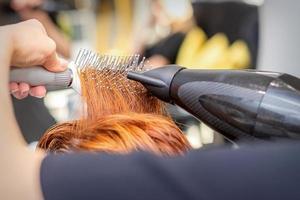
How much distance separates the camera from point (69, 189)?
0.40 m

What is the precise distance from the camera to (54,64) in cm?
71

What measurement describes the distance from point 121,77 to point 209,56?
141 centimetres

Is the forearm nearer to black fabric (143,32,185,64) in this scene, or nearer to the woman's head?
the woman's head

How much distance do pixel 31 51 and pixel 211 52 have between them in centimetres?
163

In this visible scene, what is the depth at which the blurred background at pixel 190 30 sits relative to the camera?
221 cm

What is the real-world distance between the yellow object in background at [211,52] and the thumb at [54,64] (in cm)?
142

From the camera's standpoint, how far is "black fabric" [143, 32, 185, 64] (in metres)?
2.23

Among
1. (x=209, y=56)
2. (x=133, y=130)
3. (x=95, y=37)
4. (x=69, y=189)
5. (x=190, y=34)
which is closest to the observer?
(x=69, y=189)

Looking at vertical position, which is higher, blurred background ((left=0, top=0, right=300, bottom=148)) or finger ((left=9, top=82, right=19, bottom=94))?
finger ((left=9, top=82, right=19, bottom=94))

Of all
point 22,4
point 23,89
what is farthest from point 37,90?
point 22,4

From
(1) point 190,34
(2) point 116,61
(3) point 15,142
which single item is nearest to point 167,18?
(1) point 190,34

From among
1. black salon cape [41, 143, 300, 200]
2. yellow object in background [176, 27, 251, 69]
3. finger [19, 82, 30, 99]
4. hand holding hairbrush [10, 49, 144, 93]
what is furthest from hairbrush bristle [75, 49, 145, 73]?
yellow object in background [176, 27, 251, 69]

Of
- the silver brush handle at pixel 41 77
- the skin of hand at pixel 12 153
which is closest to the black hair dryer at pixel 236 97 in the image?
the silver brush handle at pixel 41 77

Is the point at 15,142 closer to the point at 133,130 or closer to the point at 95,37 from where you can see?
the point at 133,130
